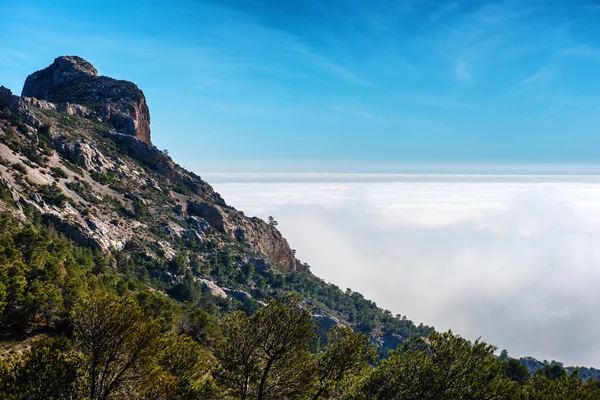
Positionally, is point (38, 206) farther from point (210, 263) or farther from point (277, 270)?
point (277, 270)

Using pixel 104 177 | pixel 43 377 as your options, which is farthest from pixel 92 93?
pixel 43 377

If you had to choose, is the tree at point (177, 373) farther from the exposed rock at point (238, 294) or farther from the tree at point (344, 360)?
the exposed rock at point (238, 294)

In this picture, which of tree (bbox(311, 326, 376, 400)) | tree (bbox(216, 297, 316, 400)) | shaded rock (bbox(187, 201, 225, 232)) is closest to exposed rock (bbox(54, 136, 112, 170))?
shaded rock (bbox(187, 201, 225, 232))

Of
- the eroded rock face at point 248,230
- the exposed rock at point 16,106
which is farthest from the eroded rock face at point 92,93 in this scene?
the eroded rock face at point 248,230

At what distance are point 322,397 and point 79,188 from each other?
270 ft

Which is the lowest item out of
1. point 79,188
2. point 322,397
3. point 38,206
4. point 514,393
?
point 322,397

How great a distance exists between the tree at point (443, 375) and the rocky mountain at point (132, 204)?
1305 inches

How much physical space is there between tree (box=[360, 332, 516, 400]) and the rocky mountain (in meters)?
33.1

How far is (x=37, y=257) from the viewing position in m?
40.5

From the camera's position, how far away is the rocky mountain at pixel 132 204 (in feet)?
244

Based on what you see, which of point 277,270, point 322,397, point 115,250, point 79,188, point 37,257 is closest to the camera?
point 322,397

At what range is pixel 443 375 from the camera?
17453 mm

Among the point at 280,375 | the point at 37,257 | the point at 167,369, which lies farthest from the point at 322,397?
the point at 37,257

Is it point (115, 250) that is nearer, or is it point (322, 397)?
point (322, 397)
